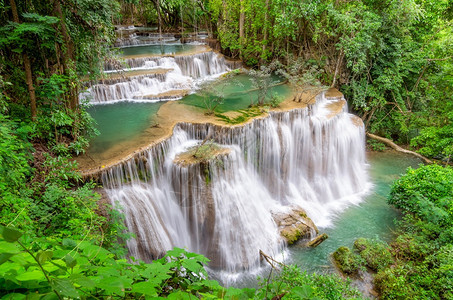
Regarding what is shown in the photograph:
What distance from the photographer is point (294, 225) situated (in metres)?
7.54

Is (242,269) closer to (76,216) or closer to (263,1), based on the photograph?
(76,216)

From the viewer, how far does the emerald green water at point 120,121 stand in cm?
705

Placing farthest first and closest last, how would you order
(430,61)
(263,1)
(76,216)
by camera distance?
(263,1)
(430,61)
(76,216)

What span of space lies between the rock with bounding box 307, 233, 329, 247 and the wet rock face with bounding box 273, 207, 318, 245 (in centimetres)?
20

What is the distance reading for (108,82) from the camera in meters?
10.2

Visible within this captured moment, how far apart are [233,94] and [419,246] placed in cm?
817

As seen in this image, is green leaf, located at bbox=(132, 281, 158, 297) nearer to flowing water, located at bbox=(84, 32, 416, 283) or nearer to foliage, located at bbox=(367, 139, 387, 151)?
flowing water, located at bbox=(84, 32, 416, 283)

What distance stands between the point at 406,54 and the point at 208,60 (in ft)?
30.7

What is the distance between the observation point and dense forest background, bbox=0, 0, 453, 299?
62.7 inches

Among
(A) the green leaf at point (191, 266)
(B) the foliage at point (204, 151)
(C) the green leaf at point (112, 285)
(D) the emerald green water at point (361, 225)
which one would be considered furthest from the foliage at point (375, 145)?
(C) the green leaf at point (112, 285)

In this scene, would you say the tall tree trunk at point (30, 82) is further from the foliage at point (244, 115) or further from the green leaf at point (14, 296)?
the green leaf at point (14, 296)

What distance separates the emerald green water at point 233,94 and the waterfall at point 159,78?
92 centimetres

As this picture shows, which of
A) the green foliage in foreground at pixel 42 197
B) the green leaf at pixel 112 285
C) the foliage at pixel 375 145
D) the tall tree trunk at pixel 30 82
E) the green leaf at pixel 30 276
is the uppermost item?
the tall tree trunk at pixel 30 82

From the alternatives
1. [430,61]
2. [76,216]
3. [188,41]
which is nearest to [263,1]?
[188,41]
